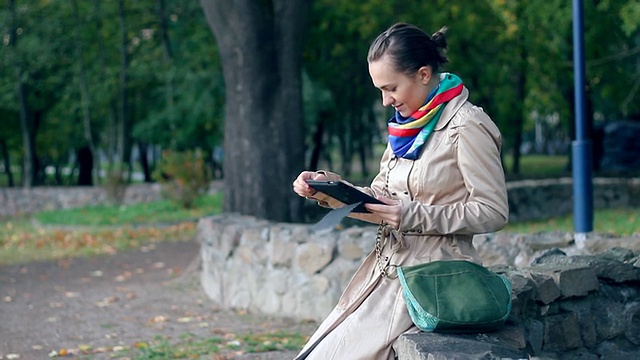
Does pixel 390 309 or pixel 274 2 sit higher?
pixel 274 2

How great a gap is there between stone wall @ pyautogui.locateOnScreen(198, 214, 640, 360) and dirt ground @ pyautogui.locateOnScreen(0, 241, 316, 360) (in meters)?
0.27

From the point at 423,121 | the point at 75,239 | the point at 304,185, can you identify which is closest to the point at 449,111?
the point at 423,121

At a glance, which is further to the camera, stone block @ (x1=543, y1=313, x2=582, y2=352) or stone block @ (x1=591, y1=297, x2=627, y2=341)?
stone block @ (x1=591, y1=297, x2=627, y2=341)

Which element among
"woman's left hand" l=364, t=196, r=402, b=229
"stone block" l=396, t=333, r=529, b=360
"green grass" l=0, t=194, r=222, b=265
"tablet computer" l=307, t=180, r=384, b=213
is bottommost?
"green grass" l=0, t=194, r=222, b=265

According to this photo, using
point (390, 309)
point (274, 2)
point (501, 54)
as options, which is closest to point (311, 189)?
point (390, 309)

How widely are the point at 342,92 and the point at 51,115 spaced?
47.0 feet

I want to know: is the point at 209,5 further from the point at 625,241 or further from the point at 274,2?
the point at 625,241

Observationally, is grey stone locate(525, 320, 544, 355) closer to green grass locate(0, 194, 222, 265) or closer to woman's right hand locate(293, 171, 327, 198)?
woman's right hand locate(293, 171, 327, 198)

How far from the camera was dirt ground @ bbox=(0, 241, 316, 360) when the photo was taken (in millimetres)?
8922

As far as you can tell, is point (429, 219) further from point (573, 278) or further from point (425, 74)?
point (573, 278)

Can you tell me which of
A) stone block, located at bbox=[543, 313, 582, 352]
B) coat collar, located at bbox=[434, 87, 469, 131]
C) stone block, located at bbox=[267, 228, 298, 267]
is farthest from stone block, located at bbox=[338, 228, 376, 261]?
coat collar, located at bbox=[434, 87, 469, 131]

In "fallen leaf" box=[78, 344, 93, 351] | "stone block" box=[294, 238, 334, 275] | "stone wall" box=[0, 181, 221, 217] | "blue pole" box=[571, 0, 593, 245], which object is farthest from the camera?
"stone wall" box=[0, 181, 221, 217]

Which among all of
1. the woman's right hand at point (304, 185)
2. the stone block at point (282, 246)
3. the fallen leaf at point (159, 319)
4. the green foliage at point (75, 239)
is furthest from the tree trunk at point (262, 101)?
the woman's right hand at point (304, 185)

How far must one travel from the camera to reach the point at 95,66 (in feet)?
110
